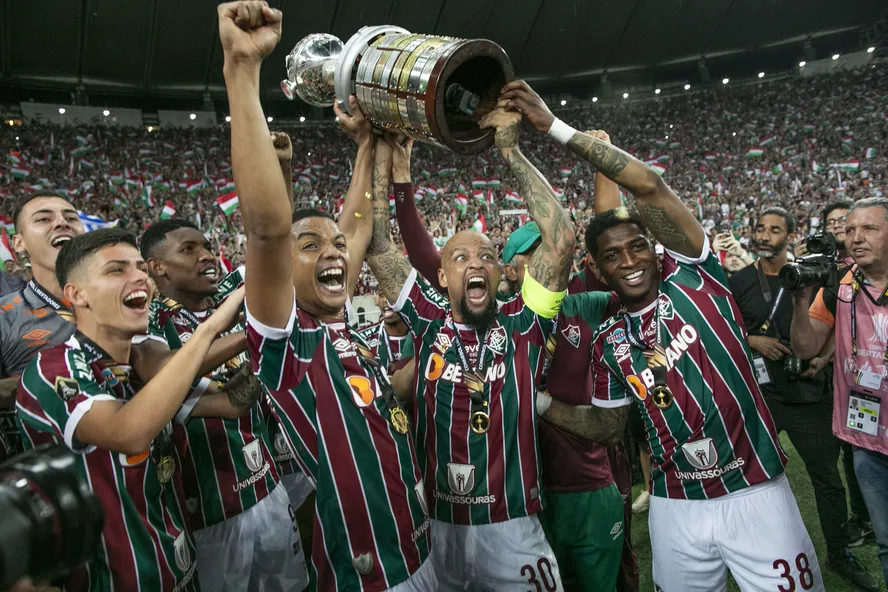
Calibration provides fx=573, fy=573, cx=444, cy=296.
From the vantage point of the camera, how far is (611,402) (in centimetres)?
256

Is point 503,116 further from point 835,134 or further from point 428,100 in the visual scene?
point 835,134

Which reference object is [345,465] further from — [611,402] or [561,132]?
[561,132]

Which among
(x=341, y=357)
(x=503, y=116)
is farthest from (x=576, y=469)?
(x=503, y=116)

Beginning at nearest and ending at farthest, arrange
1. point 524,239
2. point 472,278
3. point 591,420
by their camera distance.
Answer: point 472,278
point 591,420
point 524,239

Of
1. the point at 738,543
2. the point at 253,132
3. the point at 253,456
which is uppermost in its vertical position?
the point at 253,132

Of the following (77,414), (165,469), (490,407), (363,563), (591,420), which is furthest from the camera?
(591,420)

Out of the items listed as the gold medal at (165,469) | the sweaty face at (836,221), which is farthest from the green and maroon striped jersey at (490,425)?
the sweaty face at (836,221)

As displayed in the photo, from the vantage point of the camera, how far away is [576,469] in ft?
8.80

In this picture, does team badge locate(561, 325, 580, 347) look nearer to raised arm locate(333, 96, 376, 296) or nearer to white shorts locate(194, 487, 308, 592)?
raised arm locate(333, 96, 376, 296)

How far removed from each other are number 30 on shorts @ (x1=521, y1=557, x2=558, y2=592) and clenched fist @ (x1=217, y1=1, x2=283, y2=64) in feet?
6.61

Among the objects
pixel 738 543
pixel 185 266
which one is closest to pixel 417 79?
pixel 185 266

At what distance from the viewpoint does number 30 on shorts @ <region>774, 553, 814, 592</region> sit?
2066mm

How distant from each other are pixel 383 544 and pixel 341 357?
0.64m

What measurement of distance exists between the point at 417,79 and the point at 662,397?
151cm
